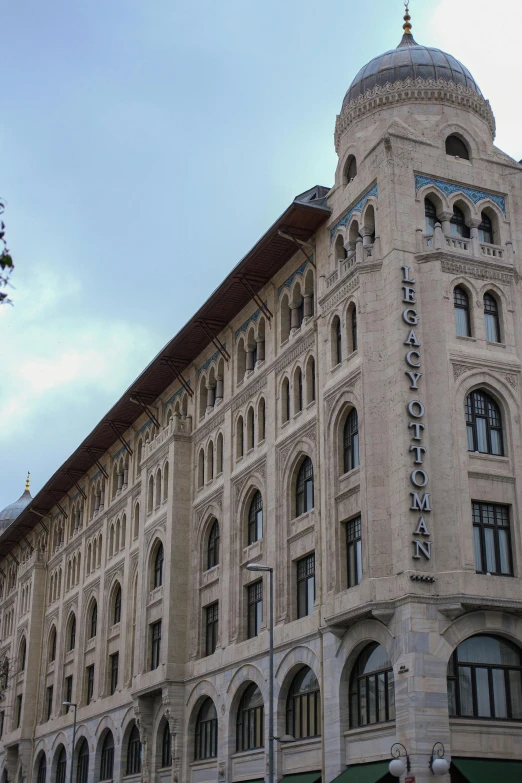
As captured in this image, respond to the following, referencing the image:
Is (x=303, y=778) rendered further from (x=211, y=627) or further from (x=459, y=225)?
(x=459, y=225)

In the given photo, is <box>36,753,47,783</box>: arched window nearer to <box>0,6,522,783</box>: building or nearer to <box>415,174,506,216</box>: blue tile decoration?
<box>0,6,522,783</box>: building

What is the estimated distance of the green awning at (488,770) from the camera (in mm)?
32125

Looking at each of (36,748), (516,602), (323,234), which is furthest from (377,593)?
(36,748)

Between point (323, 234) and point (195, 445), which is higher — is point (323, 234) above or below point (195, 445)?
above

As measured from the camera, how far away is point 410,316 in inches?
1478

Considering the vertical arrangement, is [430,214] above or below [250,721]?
above

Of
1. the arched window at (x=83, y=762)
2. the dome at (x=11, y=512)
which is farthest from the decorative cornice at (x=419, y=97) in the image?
the dome at (x=11, y=512)

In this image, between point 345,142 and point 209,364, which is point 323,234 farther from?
point 209,364

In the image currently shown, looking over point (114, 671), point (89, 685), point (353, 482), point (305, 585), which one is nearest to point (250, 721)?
point (305, 585)

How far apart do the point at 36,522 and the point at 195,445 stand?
3320 cm

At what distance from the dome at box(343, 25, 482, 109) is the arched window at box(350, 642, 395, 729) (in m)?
22.1

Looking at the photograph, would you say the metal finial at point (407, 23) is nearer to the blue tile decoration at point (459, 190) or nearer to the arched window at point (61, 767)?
the blue tile decoration at point (459, 190)

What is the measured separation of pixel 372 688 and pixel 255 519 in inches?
501

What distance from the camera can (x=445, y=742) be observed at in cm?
3247
